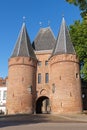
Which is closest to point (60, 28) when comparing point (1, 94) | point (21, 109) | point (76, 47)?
point (76, 47)

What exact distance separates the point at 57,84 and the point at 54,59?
4024 millimetres

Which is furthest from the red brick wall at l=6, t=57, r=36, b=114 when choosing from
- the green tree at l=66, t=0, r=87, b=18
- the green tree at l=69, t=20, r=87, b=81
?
the green tree at l=66, t=0, r=87, b=18

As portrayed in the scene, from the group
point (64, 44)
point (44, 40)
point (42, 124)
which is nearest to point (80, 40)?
point (64, 44)

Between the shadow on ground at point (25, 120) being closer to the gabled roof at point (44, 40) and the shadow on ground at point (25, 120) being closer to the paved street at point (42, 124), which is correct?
the paved street at point (42, 124)

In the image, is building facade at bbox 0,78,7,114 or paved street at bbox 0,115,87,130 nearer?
paved street at bbox 0,115,87,130

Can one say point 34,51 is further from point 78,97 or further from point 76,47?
point 78,97

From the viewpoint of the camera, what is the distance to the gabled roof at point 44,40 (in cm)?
4391

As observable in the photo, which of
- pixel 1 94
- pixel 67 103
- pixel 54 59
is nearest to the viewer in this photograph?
pixel 67 103

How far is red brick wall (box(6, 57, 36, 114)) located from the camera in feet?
124

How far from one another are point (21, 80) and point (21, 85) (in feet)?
2.61

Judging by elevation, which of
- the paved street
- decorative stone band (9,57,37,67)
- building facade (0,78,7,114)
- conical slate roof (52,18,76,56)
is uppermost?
conical slate roof (52,18,76,56)

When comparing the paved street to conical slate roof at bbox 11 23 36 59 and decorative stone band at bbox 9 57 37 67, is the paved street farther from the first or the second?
conical slate roof at bbox 11 23 36 59

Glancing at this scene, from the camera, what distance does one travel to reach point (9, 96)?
Answer: 38719 mm

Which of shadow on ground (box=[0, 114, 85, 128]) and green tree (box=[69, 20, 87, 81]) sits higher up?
green tree (box=[69, 20, 87, 81])
